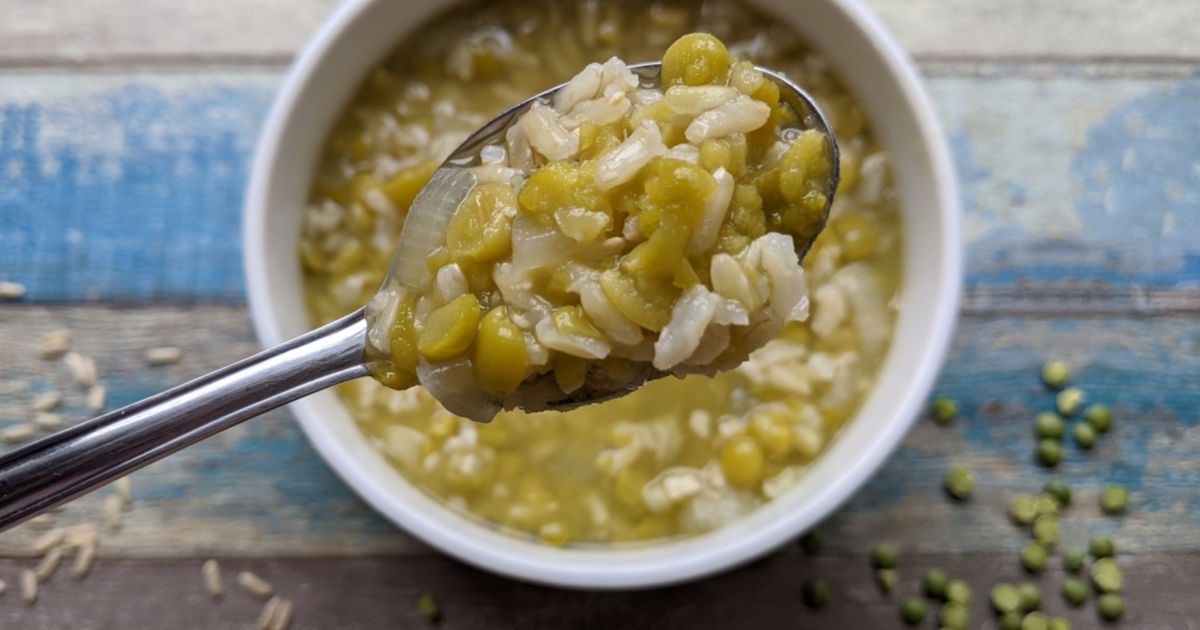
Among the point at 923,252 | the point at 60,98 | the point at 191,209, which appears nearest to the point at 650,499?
the point at 923,252

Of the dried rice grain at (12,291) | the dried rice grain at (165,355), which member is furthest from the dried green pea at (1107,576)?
the dried rice grain at (12,291)

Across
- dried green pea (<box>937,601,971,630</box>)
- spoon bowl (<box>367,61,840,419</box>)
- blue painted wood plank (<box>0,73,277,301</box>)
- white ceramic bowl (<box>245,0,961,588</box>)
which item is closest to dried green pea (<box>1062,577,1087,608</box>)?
dried green pea (<box>937,601,971,630</box>)

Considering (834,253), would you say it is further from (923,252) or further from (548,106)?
(548,106)

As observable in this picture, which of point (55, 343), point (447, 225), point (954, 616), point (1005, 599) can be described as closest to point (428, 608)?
point (447, 225)

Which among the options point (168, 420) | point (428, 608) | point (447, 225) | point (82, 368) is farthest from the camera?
point (82, 368)

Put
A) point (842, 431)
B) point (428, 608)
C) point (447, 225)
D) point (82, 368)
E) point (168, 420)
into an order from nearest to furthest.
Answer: point (168, 420)
point (447, 225)
point (842, 431)
point (428, 608)
point (82, 368)

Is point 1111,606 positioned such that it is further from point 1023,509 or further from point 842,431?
point 842,431
